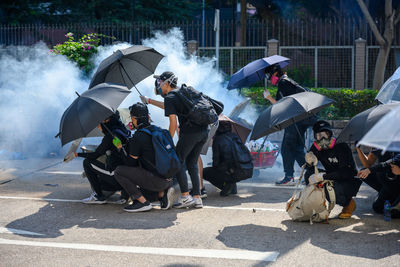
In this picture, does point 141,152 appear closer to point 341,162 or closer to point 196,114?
point 196,114

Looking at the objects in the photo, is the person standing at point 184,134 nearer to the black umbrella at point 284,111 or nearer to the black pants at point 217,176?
the black pants at point 217,176

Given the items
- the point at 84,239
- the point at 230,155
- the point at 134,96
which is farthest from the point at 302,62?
the point at 84,239

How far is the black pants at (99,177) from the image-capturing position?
6.46m

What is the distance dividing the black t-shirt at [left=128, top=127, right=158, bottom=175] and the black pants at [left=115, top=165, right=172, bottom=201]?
0.43 feet

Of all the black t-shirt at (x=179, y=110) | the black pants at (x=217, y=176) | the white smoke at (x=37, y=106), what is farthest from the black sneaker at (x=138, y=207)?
the white smoke at (x=37, y=106)

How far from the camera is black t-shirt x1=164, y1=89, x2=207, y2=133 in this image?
605 cm

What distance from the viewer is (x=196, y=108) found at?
602 centimetres

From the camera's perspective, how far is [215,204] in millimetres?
6598

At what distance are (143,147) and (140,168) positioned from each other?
28 cm

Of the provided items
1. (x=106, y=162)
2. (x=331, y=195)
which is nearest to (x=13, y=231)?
(x=106, y=162)

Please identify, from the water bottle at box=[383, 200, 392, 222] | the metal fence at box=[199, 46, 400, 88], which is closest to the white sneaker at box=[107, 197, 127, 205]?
the water bottle at box=[383, 200, 392, 222]

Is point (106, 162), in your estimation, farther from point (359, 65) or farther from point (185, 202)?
point (359, 65)

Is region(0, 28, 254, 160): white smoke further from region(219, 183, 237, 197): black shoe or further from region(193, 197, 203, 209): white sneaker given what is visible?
region(193, 197, 203, 209): white sneaker

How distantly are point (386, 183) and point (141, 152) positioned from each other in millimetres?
2827
